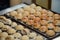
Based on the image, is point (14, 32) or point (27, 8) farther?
point (27, 8)

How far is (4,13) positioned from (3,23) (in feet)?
0.53

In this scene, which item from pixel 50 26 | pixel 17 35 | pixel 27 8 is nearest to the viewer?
pixel 17 35

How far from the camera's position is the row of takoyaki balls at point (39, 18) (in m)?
1.54

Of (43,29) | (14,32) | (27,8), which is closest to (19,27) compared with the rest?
(14,32)

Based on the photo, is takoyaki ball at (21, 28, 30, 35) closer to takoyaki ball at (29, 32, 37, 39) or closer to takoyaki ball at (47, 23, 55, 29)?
takoyaki ball at (29, 32, 37, 39)

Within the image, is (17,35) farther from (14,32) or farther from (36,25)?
(36,25)

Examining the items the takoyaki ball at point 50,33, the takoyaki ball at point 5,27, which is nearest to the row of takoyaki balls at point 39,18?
the takoyaki ball at point 50,33

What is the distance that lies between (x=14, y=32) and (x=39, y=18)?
271mm

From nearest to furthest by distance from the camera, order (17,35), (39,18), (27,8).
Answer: (17,35), (39,18), (27,8)

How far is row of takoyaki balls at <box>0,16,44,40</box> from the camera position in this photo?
143 cm

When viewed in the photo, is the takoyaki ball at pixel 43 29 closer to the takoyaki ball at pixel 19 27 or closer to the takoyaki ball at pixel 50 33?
the takoyaki ball at pixel 50 33

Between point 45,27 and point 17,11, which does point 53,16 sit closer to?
point 45,27

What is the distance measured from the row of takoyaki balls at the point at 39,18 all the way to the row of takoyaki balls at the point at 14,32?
0.08m

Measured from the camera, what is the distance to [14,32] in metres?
1.49
